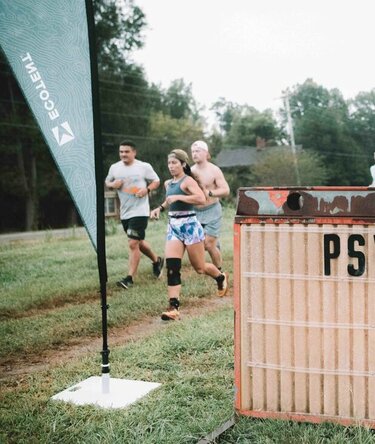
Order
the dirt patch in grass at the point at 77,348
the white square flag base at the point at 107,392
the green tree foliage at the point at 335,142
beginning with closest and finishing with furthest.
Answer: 1. the white square flag base at the point at 107,392
2. the dirt patch in grass at the point at 77,348
3. the green tree foliage at the point at 335,142

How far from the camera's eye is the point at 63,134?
324cm

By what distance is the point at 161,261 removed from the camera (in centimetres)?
825

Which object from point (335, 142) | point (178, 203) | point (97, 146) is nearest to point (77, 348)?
point (178, 203)

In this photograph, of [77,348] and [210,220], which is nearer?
[77,348]

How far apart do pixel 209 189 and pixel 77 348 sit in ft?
11.2

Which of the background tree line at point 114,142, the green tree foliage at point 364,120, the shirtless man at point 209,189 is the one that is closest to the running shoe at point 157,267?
the shirtless man at point 209,189

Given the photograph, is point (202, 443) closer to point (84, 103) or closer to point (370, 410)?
point (370, 410)

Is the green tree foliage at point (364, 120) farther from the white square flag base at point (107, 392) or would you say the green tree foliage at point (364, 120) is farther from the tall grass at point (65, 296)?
the white square flag base at point (107, 392)

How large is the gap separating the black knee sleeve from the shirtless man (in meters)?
1.93

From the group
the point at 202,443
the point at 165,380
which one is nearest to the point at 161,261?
the point at 165,380

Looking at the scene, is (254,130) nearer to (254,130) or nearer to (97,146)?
(254,130)

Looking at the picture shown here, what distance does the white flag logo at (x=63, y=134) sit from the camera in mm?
Answer: 3229

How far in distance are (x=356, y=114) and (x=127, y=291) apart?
2429 inches

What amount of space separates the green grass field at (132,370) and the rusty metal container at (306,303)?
148 mm
